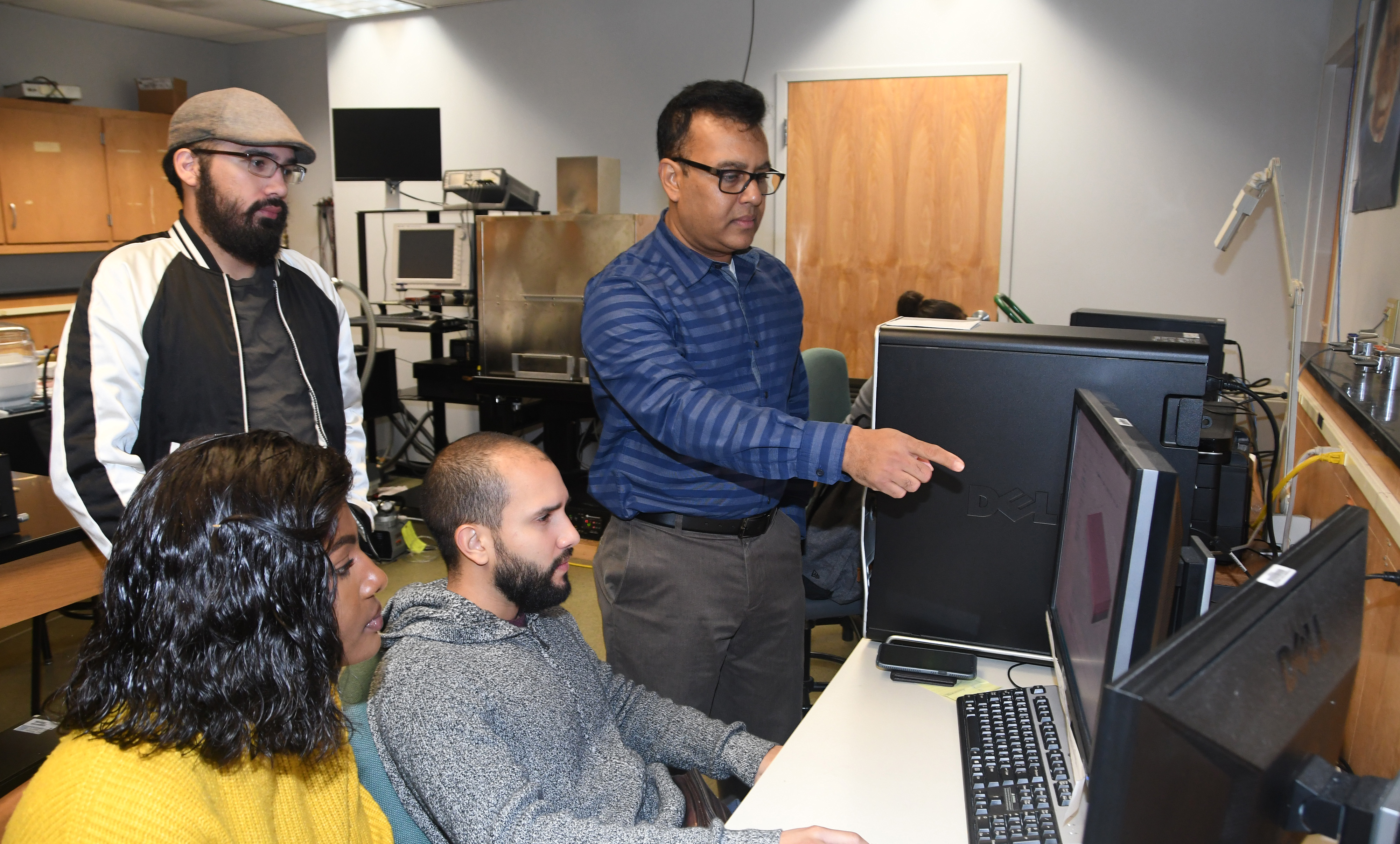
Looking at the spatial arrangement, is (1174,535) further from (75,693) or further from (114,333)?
(114,333)

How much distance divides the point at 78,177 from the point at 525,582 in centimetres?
657

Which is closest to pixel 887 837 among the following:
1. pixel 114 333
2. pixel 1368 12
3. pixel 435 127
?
pixel 114 333

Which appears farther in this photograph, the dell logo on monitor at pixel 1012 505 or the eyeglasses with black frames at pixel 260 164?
the eyeglasses with black frames at pixel 260 164

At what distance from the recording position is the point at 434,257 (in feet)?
14.8

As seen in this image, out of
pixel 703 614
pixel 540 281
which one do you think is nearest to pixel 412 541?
pixel 540 281

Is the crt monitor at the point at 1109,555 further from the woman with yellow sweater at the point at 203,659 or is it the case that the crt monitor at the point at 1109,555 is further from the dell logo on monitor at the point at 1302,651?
the woman with yellow sweater at the point at 203,659

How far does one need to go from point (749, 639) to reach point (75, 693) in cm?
121

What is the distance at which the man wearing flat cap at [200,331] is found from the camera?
162 centimetres

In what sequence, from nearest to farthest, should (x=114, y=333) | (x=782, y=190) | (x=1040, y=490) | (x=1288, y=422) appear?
1. (x=1040, y=490)
2. (x=114, y=333)
3. (x=1288, y=422)
4. (x=782, y=190)

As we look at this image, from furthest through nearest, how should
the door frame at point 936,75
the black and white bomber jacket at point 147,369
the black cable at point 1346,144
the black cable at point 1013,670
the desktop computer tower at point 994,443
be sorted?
the door frame at point 936,75 < the black cable at point 1346,144 < the black and white bomber jacket at point 147,369 < the black cable at point 1013,670 < the desktop computer tower at point 994,443

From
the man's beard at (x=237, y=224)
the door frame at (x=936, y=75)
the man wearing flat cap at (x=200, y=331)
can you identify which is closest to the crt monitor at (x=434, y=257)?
the door frame at (x=936, y=75)

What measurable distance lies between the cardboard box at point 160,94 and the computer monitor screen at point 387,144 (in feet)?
8.51

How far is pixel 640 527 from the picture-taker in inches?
69.1

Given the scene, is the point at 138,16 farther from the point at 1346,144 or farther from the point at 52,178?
the point at 1346,144
